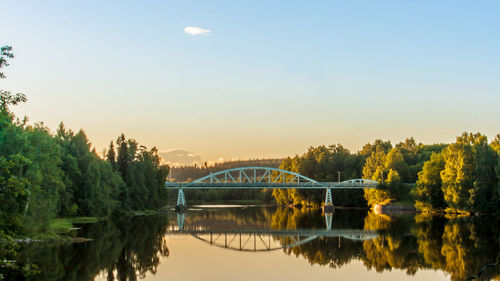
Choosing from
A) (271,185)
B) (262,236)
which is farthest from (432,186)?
(262,236)

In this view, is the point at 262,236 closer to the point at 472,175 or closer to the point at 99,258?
the point at 99,258

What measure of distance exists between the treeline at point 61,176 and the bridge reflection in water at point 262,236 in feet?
43.6

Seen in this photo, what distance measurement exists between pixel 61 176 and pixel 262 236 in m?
23.6

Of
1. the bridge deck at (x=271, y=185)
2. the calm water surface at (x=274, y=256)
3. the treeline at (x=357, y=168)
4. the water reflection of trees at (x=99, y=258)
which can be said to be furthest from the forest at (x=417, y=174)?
the water reflection of trees at (x=99, y=258)

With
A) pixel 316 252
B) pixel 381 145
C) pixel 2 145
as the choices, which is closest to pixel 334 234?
pixel 316 252

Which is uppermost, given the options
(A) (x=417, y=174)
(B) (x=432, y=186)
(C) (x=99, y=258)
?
(A) (x=417, y=174)

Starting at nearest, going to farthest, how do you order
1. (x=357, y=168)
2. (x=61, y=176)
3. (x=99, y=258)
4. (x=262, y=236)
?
1. (x=99, y=258)
2. (x=262, y=236)
3. (x=61, y=176)
4. (x=357, y=168)

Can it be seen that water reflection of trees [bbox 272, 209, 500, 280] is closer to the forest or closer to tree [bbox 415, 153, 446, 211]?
the forest

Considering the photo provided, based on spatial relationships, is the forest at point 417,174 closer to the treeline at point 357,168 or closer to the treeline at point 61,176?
the treeline at point 357,168

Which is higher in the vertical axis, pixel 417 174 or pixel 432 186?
pixel 417 174

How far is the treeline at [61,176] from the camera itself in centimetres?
2762

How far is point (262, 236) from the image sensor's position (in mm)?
50281

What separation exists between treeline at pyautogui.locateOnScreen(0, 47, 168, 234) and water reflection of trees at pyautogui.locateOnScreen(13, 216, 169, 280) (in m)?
3.99

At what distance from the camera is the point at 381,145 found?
151 metres
